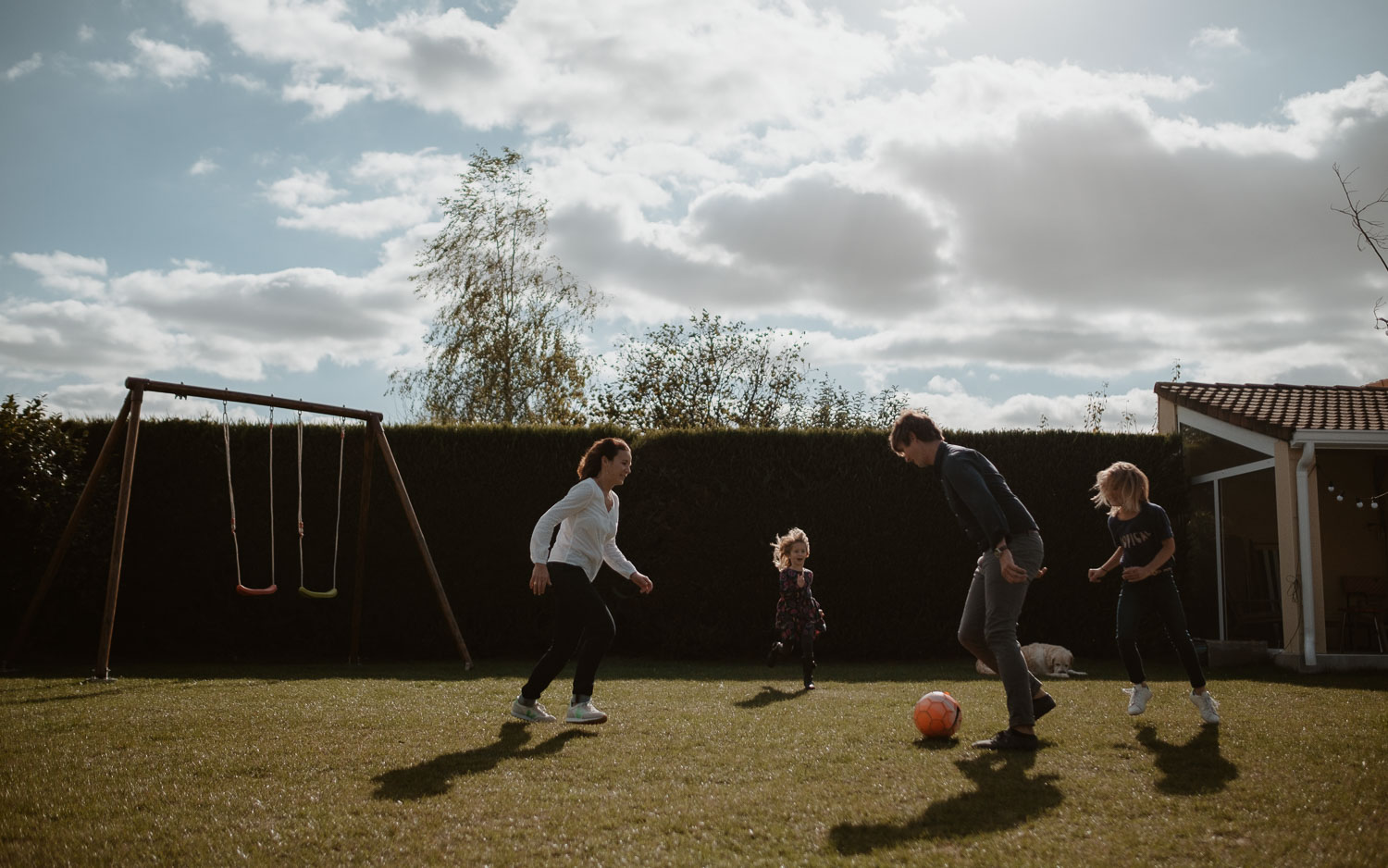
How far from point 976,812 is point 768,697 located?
4395 millimetres

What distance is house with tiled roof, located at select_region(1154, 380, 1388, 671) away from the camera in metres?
11.3

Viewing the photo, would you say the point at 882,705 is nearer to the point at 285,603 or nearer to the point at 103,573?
the point at 285,603

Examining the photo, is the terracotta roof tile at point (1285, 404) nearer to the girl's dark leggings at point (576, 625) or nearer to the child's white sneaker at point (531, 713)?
the girl's dark leggings at point (576, 625)

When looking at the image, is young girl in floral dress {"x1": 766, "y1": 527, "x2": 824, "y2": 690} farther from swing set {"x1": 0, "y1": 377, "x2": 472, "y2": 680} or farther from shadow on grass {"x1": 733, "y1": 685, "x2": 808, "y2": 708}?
swing set {"x1": 0, "y1": 377, "x2": 472, "y2": 680}

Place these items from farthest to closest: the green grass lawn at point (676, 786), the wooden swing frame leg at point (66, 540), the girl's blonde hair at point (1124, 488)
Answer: the wooden swing frame leg at point (66, 540) < the girl's blonde hair at point (1124, 488) < the green grass lawn at point (676, 786)

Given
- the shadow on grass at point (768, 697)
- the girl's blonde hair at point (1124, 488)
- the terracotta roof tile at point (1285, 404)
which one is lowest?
the shadow on grass at point (768, 697)

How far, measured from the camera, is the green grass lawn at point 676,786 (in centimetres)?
364

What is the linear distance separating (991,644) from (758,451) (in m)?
7.60

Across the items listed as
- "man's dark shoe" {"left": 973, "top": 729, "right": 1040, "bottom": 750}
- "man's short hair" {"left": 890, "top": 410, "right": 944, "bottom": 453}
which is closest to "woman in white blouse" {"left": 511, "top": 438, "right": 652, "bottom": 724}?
A: "man's short hair" {"left": 890, "top": 410, "right": 944, "bottom": 453}

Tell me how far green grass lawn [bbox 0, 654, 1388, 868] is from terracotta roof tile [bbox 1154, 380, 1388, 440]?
4.82 meters

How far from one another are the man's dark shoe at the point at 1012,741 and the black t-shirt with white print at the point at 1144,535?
190 centimetres

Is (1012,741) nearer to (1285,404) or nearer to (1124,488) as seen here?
(1124,488)

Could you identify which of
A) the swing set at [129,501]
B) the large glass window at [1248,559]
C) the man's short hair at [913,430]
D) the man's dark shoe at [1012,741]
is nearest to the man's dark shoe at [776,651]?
the swing set at [129,501]

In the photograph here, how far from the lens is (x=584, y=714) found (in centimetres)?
639
